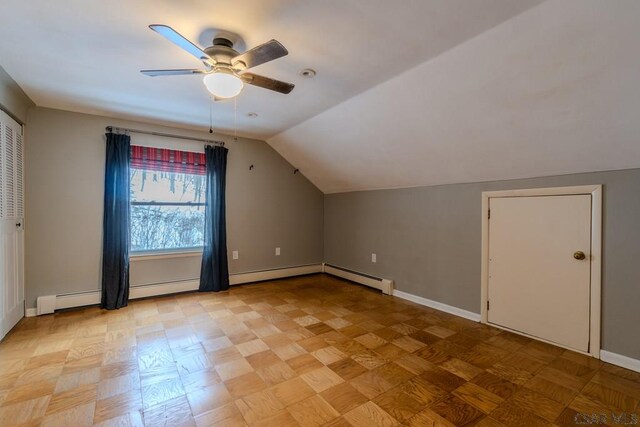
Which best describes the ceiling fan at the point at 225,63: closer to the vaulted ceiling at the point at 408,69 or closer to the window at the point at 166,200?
the vaulted ceiling at the point at 408,69

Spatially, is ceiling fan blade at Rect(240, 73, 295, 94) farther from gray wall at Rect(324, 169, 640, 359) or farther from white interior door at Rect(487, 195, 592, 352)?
white interior door at Rect(487, 195, 592, 352)

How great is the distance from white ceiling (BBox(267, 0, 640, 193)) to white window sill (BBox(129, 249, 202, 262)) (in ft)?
8.10

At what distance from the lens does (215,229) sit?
4.17 m

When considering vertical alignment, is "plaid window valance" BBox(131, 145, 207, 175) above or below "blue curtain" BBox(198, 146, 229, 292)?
above

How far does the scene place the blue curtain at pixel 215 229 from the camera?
13.5 feet

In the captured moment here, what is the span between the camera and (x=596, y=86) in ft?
6.01

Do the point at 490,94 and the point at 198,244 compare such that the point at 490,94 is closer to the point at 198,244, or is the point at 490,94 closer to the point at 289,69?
the point at 289,69

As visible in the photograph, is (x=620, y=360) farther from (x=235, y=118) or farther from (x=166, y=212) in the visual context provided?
(x=166, y=212)

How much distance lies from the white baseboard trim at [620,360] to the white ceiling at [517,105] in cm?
150

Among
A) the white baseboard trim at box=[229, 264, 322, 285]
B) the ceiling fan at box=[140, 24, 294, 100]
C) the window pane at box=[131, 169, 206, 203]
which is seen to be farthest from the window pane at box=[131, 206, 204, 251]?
the ceiling fan at box=[140, 24, 294, 100]

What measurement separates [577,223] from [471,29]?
1933mm

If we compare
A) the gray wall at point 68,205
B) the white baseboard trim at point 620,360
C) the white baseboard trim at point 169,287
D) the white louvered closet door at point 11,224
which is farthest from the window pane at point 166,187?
the white baseboard trim at point 620,360

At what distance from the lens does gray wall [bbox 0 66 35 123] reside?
2500mm

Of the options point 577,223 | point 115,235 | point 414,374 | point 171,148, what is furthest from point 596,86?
point 115,235
